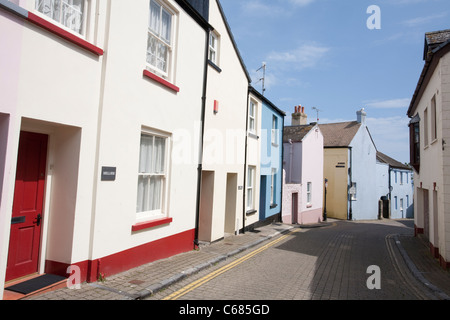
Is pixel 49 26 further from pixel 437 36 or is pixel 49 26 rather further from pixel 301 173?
pixel 301 173

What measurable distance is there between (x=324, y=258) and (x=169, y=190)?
215 inches

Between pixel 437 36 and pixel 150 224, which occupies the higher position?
pixel 437 36

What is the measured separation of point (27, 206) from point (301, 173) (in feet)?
57.6

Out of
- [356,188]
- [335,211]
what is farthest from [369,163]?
[335,211]


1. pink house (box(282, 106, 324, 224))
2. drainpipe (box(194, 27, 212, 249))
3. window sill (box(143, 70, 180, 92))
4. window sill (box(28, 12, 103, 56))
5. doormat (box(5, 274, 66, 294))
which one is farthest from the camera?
pink house (box(282, 106, 324, 224))

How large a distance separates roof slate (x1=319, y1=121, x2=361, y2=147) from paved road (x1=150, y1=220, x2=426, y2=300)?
19250mm

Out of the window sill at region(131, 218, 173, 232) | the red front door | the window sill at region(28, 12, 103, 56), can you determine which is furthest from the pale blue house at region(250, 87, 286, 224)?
the red front door

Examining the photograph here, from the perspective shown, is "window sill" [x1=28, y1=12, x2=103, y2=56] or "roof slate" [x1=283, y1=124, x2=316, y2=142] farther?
"roof slate" [x1=283, y1=124, x2=316, y2=142]

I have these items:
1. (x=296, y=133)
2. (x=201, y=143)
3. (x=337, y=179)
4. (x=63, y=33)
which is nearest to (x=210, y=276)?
(x=201, y=143)

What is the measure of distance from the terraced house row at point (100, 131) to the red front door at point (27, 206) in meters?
0.02

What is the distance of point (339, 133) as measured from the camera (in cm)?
3070

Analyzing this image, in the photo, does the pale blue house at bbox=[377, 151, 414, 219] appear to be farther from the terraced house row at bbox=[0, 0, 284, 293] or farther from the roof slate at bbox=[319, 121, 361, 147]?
the terraced house row at bbox=[0, 0, 284, 293]

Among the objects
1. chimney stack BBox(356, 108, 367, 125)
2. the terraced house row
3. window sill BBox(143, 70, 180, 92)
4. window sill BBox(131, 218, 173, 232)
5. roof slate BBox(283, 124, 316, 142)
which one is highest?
chimney stack BBox(356, 108, 367, 125)

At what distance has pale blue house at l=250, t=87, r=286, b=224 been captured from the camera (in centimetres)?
1532
